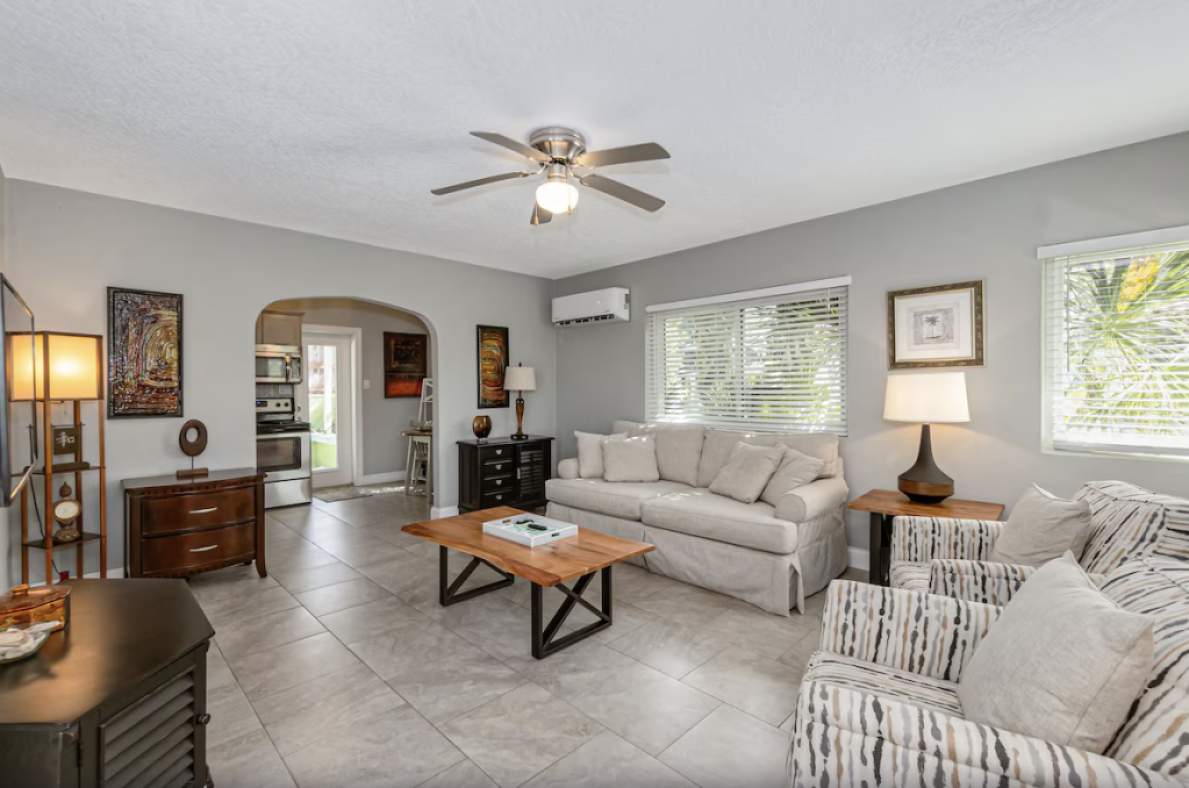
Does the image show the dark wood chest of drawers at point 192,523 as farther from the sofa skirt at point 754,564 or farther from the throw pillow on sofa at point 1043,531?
the throw pillow on sofa at point 1043,531

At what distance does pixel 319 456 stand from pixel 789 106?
22.4 feet

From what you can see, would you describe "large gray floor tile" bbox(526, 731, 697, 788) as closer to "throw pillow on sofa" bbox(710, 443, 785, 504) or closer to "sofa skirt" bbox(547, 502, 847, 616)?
"sofa skirt" bbox(547, 502, 847, 616)

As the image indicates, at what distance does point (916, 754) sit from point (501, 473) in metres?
4.59

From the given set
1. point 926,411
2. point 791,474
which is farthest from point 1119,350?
point 791,474

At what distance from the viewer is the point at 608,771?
188 centimetres

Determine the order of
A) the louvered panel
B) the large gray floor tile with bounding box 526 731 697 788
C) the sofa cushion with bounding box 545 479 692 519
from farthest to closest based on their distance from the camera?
the sofa cushion with bounding box 545 479 692 519, the large gray floor tile with bounding box 526 731 697 788, the louvered panel

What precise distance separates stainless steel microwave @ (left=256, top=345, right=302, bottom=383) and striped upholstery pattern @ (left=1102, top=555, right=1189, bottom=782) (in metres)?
6.67

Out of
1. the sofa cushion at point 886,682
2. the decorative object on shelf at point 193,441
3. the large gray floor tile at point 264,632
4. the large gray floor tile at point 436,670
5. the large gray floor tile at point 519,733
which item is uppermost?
the decorative object on shelf at point 193,441

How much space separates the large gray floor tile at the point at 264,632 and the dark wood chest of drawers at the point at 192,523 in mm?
772

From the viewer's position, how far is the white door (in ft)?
23.3

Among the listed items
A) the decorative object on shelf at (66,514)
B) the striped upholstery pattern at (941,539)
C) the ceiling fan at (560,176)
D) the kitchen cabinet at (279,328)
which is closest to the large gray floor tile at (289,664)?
the decorative object on shelf at (66,514)

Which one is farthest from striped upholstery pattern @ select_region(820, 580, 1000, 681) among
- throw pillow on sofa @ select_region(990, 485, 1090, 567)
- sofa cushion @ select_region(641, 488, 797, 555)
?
sofa cushion @ select_region(641, 488, 797, 555)

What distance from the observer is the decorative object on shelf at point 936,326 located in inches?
134

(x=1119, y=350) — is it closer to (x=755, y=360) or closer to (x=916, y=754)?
(x=755, y=360)
